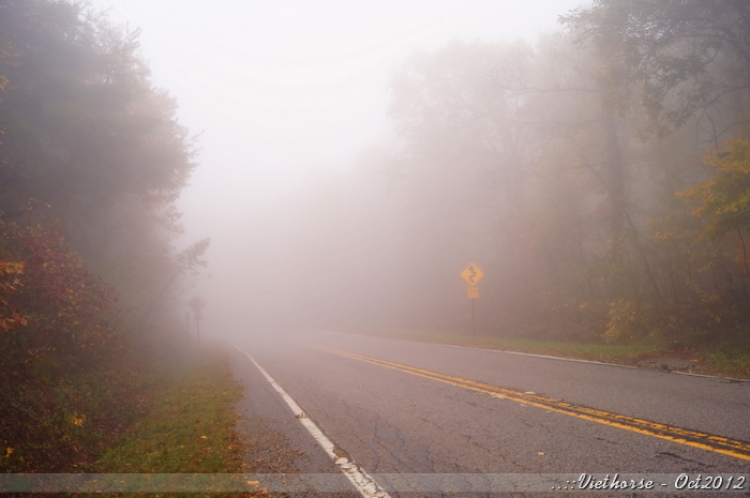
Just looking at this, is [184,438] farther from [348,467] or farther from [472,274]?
[472,274]

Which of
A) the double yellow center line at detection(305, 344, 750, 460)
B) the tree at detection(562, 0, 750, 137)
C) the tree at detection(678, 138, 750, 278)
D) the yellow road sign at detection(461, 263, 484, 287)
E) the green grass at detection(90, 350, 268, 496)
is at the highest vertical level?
the tree at detection(562, 0, 750, 137)

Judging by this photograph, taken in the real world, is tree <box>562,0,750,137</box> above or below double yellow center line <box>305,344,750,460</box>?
above

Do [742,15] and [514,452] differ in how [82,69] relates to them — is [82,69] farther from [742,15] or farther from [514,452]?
[742,15]

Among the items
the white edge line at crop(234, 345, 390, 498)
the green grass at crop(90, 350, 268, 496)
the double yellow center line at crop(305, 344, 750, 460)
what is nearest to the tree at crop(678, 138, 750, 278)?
the double yellow center line at crop(305, 344, 750, 460)

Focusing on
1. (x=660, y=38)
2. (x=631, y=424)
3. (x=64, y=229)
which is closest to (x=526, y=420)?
(x=631, y=424)

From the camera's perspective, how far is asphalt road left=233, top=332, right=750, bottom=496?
425 centimetres

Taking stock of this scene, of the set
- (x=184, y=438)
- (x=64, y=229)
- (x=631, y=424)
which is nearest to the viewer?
(x=631, y=424)

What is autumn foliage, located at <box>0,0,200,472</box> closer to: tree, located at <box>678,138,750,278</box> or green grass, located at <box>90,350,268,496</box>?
green grass, located at <box>90,350,268,496</box>

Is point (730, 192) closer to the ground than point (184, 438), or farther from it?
farther from it

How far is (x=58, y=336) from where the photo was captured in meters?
9.11

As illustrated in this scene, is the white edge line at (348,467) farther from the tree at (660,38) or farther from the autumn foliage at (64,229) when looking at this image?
the tree at (660,38)

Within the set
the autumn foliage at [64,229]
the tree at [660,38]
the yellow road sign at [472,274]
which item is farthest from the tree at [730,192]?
the autumn foliage at [64,229]

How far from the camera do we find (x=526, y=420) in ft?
18.9

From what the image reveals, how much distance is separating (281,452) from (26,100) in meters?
12.6
